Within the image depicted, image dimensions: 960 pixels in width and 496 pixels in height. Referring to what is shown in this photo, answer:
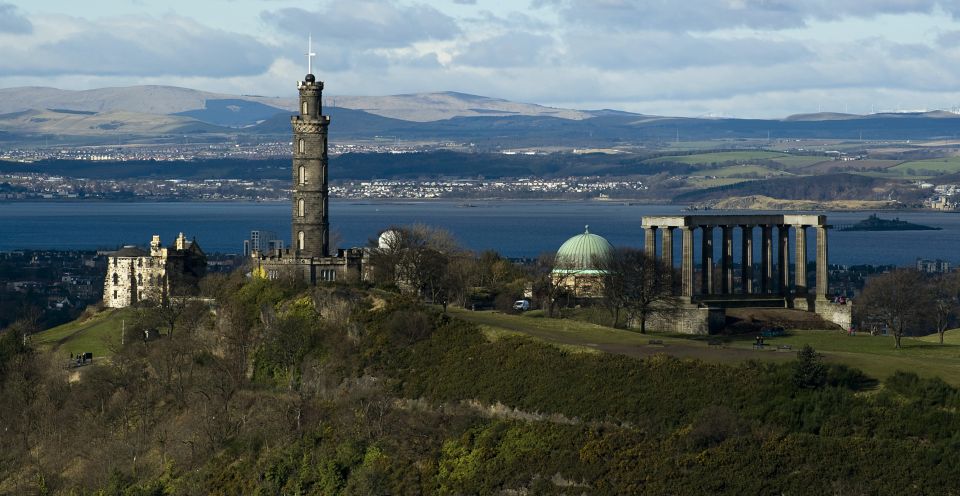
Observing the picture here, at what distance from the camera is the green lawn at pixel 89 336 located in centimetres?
11594

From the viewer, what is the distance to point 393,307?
3861 inches

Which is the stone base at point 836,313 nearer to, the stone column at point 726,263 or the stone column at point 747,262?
the stone column at point 747,262

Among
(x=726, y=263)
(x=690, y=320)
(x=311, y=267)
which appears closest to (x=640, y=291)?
(x=690, y=320)

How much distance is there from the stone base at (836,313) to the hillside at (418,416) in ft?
82.7

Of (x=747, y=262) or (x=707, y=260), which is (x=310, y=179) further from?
(x=747, y=262)

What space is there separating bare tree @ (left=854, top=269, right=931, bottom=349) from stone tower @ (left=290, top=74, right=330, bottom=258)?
32.5 m

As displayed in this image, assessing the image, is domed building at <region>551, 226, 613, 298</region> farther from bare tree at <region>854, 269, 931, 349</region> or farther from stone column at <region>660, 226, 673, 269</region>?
bare tree at <region>854, 269, 931, 349</region>

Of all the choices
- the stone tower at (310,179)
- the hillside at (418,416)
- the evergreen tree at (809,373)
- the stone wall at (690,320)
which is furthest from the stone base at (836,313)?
the evergreen tree at (809,373)

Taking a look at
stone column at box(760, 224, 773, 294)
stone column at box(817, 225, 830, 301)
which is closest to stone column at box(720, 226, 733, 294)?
stone column at box(760, 224, 773, 294)

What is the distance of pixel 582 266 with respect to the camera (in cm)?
12300

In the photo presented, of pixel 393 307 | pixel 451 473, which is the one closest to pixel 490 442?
pixel 451 473

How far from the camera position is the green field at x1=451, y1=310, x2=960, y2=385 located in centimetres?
8031

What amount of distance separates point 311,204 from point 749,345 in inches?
1205

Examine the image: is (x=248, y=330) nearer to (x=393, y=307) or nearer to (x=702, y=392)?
(x=393, y=307)
